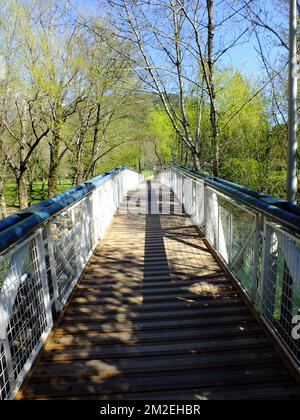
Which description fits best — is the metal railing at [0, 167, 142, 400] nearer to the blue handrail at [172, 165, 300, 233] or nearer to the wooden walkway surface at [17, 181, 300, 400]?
the wooden walkway surface at [17, 181, 300, 400]

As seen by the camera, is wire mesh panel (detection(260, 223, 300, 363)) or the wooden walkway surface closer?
the wooden walkway surface

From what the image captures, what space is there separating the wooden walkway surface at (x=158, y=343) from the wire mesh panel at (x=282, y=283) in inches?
6.7

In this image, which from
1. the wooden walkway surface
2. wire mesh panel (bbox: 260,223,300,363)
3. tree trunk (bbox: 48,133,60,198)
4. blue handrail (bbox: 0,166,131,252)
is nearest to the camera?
blue handrail (bbox: 0,166,131,252)

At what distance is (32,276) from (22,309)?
10.7 inches

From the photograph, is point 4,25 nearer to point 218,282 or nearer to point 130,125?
point 218,282

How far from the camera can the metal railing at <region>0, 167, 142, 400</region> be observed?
2150 millimetres

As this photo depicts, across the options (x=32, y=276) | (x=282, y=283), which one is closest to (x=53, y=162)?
(x=32, y=276)

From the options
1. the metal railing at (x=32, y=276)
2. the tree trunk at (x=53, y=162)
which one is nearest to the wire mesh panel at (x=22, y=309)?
the metal railing at (x=32, y=276)

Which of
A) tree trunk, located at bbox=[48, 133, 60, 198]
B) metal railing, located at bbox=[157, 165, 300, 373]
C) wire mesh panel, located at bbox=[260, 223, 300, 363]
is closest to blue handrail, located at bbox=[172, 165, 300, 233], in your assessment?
metal railing, located at bbox=[157, 165, 300, 373]

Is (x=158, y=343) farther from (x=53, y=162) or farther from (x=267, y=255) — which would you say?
(x=53, y=162)

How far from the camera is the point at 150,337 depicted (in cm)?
285

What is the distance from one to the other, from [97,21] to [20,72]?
10.9 feet

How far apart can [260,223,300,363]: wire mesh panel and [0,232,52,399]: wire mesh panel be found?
2.07 m

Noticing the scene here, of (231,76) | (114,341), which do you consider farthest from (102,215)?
(231,76)
